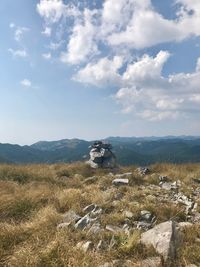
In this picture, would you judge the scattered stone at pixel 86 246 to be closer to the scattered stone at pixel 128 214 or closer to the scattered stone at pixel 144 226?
the scattered stone at pixel 144 226

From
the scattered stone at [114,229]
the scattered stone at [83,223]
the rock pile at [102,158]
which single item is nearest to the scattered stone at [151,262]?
the scattered stone at [114,229]

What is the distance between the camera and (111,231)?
8836mm

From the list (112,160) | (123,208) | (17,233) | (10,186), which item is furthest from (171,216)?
(112,160)

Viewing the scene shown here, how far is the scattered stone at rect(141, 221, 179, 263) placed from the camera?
7.16 m

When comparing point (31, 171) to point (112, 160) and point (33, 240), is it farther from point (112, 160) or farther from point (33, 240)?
point (33, 240)

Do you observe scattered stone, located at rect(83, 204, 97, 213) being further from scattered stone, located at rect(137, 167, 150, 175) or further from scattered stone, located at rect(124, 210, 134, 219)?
scattered stone, located at rect(137, 167, 150, 175)

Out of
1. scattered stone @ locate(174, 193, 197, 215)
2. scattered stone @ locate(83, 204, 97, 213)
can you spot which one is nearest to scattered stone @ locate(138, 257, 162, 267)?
scattered stone @ locate(83, 204, 97, 213)

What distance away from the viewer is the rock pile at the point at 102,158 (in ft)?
85.0

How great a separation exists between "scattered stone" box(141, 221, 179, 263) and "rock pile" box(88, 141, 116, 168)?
17.6m

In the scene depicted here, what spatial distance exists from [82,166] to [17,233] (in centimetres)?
1558

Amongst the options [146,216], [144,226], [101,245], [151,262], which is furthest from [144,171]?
[151,262]

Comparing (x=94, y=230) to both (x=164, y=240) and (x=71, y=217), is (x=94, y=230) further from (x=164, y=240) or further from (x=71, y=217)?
(x=164, y=240)

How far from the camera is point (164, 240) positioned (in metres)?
7.43

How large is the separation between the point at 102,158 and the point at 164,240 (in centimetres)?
1928
